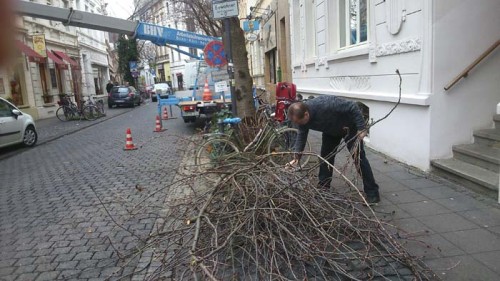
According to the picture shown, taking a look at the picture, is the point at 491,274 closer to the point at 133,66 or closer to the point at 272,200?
the point at 272,200

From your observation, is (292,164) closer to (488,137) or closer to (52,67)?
(488,137)

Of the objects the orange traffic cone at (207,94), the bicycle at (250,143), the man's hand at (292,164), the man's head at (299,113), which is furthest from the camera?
the orange traffic cone at (207,94)

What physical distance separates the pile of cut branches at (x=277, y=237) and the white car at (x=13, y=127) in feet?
29.2

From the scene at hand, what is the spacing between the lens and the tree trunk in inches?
331

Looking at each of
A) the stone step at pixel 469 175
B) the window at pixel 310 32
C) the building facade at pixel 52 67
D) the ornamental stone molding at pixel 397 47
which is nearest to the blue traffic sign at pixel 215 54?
the ornamental stone molding at pixel 397 47

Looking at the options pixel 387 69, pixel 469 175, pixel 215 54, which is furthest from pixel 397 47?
pixel 215 54

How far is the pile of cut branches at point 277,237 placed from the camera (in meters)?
3.10

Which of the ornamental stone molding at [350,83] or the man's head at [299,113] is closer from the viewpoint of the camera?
the man's head at [299,113]

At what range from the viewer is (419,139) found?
5.97 m

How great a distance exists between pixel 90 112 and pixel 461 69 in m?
17.6

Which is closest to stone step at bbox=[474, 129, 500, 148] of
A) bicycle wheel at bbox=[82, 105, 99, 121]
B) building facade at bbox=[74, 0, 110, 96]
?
bicycle wheel at bbox=[82, 105, 99, 121]

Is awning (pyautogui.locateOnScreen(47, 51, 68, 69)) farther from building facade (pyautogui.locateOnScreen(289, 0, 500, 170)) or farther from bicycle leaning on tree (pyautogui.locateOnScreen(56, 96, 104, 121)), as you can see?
building facade (pyautogui.locateOnScreen(289, 0, 500, 170))

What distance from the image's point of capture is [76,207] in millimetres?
5684

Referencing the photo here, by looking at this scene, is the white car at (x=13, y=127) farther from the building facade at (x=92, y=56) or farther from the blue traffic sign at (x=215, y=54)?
the building facade at (x=92, y=56)
